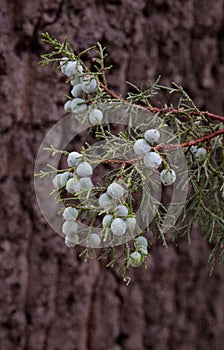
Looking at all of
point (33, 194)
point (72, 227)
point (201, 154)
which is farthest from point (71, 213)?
point (33, 194)

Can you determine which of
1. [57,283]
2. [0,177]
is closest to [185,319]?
[57,283]

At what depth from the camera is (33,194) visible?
560mm

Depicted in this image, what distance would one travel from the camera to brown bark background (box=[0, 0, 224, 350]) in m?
0.55

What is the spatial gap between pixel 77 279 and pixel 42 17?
12.8 inches

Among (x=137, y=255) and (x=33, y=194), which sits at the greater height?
(x=137, y=255)

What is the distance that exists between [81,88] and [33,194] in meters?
0.25

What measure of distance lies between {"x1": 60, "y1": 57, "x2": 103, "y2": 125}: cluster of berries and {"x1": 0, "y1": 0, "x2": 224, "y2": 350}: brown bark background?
218mm

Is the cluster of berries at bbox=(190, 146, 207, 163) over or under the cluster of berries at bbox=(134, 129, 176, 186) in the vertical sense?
under

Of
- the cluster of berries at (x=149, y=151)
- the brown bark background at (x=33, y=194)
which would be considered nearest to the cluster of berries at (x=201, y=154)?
the cluster of berries at (x=149, y=151)

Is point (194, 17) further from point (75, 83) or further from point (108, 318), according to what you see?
point (108, 318)

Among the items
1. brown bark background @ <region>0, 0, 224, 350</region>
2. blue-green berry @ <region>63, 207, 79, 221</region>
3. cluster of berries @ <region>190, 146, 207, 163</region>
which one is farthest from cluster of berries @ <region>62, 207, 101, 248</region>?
brown bark background @ <region>0, 0, 224, 350</region>

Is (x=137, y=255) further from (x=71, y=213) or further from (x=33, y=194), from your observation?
(x=33, y=194)

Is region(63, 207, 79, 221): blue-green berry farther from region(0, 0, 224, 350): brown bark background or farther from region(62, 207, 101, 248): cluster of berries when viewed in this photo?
region(0, 0, 224, 350): brown bark background

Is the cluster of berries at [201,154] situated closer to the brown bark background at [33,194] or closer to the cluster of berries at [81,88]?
the cluster of berries at [81,88]
